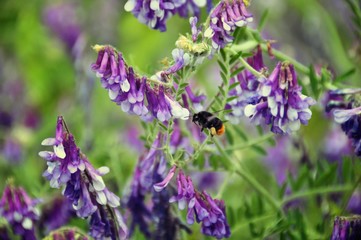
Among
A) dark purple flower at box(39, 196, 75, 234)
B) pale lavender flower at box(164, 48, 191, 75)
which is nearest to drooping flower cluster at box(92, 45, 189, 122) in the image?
pale lavender flower at box(164, 48, 191, 75)

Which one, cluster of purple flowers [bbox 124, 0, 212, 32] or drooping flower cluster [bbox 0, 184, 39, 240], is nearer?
cluster of purple flowers [bbox 124, 0, 212, 32]

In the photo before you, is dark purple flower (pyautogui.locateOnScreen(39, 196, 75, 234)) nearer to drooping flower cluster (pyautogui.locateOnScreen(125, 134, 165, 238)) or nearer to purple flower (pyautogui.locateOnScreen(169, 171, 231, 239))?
drooping flower cluster (pyautogui.locateOnScreen(125, 134, 165, 238))

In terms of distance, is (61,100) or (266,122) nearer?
(266,122)

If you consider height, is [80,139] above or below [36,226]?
above

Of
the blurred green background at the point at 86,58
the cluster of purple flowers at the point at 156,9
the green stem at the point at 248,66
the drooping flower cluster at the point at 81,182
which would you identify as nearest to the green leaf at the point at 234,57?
the green stem at the point at 248,66

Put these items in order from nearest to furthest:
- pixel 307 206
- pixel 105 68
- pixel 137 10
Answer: pixel 105 68, pixel 137 10, pixel 307 206

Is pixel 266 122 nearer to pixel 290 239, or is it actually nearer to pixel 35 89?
pixel 290 239

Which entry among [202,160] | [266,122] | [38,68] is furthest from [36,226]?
[38,68]
